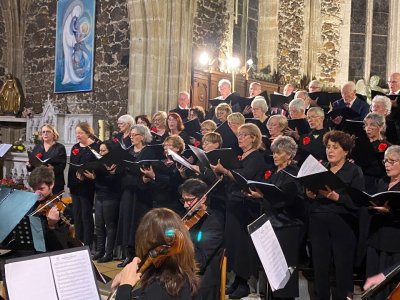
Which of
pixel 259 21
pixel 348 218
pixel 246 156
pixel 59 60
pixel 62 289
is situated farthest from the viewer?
pixel 259 21

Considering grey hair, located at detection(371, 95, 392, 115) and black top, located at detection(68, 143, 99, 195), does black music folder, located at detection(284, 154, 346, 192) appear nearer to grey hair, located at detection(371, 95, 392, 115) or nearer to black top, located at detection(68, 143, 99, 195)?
grey hair, located at detection(371, 95, 392, 115)

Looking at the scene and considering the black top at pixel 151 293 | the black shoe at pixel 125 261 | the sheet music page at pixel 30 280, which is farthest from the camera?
the black shoe at pixel 125 261

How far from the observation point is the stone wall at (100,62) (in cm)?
1036

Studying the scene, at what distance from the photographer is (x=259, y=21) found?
523 inches

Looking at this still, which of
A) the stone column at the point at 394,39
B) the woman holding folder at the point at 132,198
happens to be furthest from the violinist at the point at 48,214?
the stone column at the point at 394,39

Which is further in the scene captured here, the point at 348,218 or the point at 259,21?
the point at 259,21

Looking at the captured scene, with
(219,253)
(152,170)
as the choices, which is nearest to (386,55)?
(152,170)

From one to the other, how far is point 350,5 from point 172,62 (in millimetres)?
6969

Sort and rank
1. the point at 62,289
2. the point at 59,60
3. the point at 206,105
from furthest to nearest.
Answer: the point at 59,60 < the point at 206,105 < the point at 62,289

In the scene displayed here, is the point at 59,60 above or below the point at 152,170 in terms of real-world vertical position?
above

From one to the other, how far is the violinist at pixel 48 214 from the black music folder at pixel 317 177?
67.9 inches

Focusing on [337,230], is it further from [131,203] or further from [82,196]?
Answer: [82,196]

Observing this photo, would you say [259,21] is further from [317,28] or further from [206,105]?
[206,105]

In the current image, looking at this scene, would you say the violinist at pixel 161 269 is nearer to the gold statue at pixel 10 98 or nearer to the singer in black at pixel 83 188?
the singer in black at pixel 83 188
